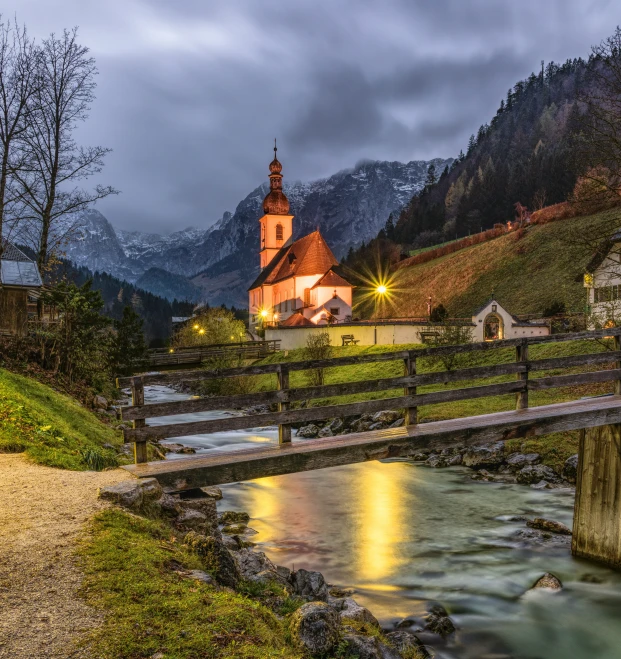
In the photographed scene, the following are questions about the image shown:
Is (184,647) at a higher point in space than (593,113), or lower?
A: lower

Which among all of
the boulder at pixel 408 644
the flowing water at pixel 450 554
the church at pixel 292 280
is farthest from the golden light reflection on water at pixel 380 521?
the church at pixel 292 280

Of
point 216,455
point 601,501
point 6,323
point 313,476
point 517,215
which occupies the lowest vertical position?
point 313,476

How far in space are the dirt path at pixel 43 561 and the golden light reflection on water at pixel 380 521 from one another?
5412mm

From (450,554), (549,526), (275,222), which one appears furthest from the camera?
(275,222)

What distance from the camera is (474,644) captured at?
827 cm

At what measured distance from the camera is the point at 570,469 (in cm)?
1623

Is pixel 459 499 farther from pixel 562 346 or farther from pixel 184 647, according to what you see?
pixel 562 346

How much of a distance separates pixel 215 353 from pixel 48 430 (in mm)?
37594

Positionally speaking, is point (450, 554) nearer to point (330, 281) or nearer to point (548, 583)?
point (548, 583)

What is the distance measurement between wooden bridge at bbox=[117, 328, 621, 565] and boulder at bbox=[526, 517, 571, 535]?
4.91ft

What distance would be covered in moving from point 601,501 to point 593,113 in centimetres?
1365

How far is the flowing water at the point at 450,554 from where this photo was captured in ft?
28.8

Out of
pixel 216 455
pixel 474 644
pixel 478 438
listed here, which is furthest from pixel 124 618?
pixel 478 438

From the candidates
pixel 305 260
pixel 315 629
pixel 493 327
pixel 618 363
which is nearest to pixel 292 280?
pixel 305 260
